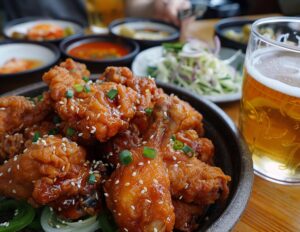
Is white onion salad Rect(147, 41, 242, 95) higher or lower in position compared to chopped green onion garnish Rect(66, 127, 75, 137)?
lower

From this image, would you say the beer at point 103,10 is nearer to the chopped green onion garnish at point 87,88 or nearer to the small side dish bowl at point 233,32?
the small side dish bowl at point 233,32

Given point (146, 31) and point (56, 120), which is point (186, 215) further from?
point (146, 31)

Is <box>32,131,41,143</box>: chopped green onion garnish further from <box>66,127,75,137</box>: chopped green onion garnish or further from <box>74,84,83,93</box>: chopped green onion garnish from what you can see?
<box>74,84,83,93</box>: chopped green onion garnish

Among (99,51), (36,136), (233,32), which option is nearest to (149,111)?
(36,136)

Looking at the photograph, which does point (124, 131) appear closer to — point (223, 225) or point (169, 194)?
point (169, 194)

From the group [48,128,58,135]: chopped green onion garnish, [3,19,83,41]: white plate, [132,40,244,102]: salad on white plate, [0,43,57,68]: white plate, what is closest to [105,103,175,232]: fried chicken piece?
[48,128,58,135]: chopped green onion garnish

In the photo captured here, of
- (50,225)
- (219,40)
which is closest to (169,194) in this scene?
(50,225)
